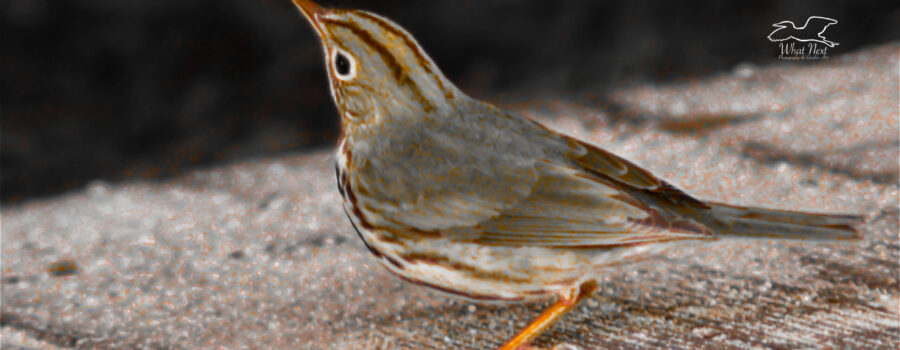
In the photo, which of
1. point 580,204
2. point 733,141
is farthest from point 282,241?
point 733,141

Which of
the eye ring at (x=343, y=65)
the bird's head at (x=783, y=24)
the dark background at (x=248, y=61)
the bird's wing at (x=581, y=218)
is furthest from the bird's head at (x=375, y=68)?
the bird's head at (x=783, y=24)

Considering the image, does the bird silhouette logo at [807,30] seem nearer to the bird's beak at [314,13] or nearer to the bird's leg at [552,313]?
the bird's leg at [552,313]

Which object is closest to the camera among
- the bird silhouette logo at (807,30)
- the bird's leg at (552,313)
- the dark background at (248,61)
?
the bird's leg at (552,313)

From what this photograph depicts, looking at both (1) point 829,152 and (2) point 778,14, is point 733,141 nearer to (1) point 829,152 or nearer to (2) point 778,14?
(1) point 829,152

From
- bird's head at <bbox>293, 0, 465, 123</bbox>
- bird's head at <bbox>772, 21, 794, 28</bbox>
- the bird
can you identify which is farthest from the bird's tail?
bird's head at <bbox>772, 21, 794, 28</bbox>

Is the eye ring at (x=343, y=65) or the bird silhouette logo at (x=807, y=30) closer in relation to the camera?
the eye ring at (x=343, y=65)

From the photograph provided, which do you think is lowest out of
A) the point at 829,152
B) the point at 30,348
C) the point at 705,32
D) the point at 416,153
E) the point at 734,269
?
the point at 30,348

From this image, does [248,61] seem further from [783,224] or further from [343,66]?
[783,224]
